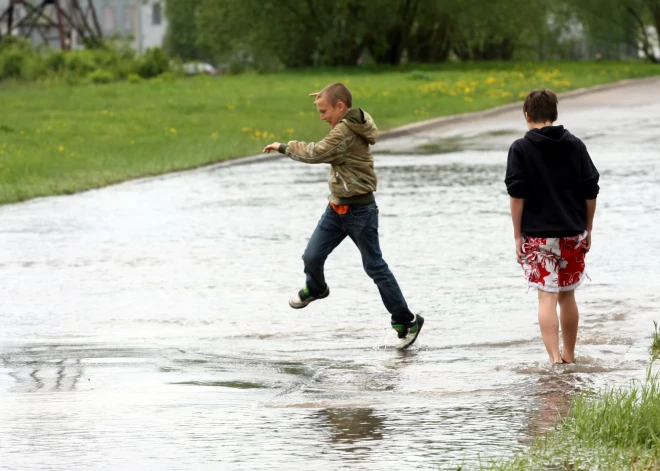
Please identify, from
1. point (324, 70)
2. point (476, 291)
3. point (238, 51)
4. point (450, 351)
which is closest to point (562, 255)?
point (450, 351)

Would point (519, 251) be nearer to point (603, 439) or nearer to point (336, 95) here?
point (336, 95)

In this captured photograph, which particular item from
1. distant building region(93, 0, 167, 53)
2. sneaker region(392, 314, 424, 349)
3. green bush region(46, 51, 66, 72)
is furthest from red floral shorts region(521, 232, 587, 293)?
distant building region(93, 0, 167, 53)

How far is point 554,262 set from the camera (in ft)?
25.1

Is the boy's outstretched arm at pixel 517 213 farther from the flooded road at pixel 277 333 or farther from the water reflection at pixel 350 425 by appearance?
the water reflection at pixel 350 425

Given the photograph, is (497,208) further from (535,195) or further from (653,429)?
(653,429)

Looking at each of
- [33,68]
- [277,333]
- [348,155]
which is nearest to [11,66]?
[33,68]

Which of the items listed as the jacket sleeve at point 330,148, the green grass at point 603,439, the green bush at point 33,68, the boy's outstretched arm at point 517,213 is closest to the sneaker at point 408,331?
the jacket sleeve at point 330,148

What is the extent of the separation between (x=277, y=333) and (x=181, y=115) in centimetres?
2345

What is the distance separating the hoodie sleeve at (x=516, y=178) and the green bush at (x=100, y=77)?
149ft

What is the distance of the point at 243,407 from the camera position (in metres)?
6.77

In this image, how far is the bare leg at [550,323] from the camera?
7.66m

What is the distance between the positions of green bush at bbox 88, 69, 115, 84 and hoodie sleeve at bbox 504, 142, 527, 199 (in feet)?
149

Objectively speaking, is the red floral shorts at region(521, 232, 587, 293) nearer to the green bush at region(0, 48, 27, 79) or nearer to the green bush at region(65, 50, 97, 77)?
the green bush at region(0, 48, 27, 79)

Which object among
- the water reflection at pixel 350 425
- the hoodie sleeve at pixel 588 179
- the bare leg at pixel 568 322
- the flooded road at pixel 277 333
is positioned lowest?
the flooded road at pixel 277 333
